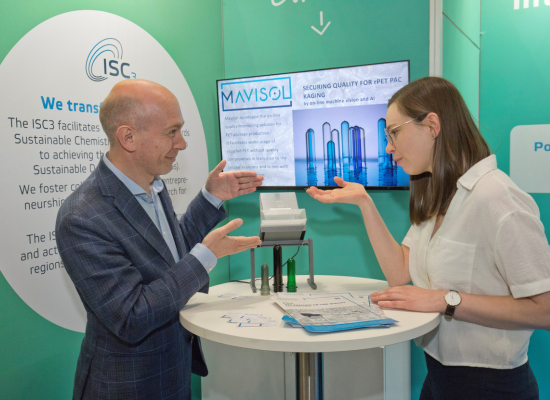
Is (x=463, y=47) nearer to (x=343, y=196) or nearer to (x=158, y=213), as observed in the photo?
(x=343, y=196)

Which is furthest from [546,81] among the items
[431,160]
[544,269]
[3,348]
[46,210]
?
[3,348]

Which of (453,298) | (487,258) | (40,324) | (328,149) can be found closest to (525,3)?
(328,149)

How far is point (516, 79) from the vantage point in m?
2.65

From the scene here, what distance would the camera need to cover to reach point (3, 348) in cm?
186

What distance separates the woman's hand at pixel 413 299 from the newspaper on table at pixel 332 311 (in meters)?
0.05

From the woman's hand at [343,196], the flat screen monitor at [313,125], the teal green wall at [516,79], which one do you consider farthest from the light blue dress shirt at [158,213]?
the teal green wall at [516,79]

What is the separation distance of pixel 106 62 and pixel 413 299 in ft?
6.68

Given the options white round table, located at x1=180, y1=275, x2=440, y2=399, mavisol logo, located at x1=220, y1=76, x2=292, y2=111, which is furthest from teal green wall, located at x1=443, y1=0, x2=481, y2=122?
→ white round table, located at x1=180, y1=275, x2=440, y2=399

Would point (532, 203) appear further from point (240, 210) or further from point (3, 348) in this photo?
point (240, 210)

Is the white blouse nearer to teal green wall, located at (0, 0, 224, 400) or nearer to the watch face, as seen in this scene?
the watch face

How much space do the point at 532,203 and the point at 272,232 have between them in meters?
1.13

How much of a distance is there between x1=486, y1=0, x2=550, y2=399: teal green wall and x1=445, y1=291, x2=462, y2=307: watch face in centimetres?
160

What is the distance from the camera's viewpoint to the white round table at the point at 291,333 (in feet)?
4.29

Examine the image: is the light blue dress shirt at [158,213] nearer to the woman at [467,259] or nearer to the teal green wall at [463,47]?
the woman at [467,259]
